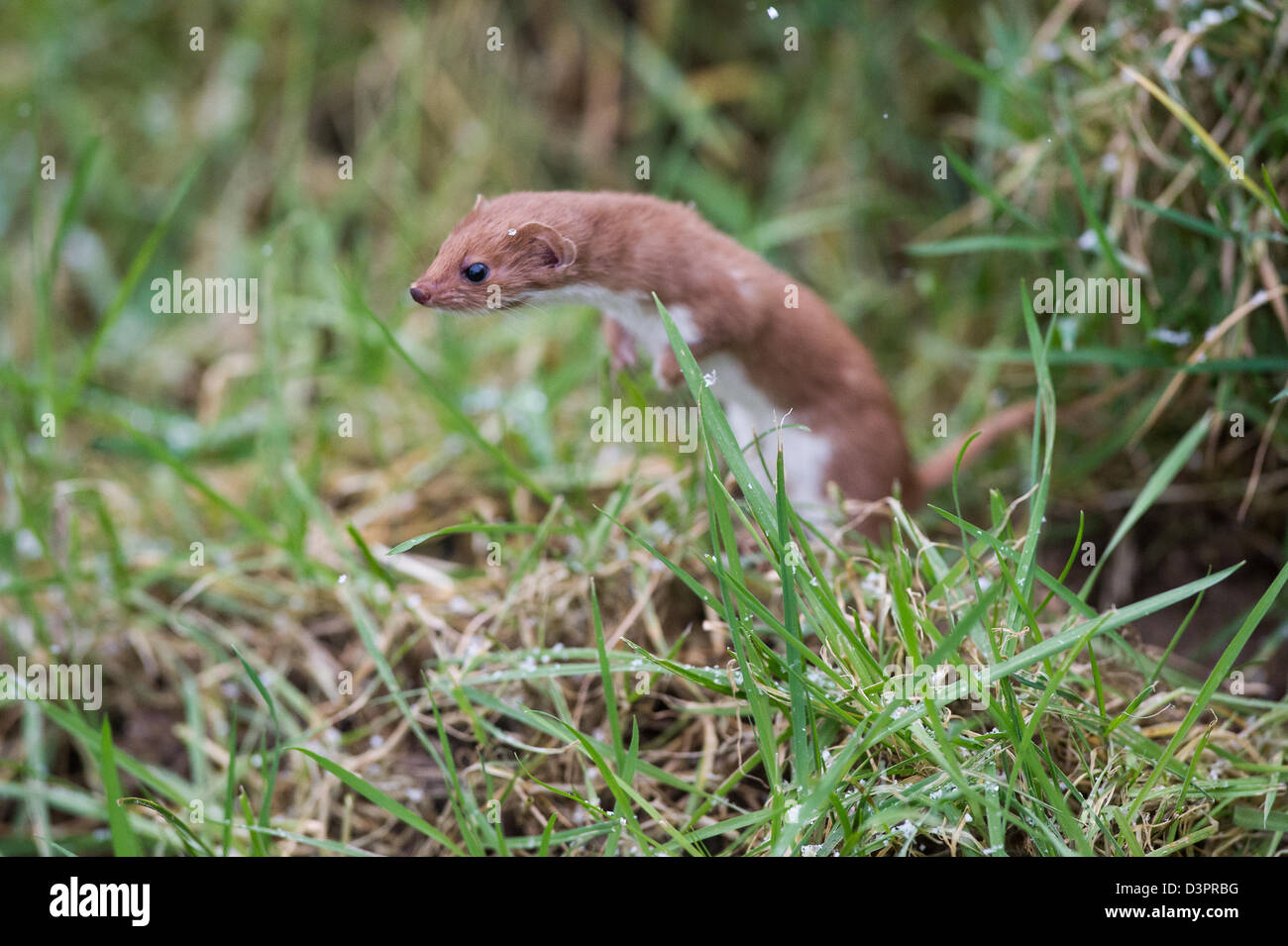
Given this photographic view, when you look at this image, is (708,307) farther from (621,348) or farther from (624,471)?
(624,471)

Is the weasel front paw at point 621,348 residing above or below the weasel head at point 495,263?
below

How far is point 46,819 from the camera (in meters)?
2.60

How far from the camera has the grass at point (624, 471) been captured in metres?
2.04

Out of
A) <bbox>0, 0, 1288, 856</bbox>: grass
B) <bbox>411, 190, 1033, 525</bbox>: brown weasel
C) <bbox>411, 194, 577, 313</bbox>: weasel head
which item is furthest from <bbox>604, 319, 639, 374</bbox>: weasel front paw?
<bbox>411, 194, 577, 313</bbox>: weasel head

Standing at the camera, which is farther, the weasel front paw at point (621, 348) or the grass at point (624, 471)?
the weasel front paw at point (621, 348)

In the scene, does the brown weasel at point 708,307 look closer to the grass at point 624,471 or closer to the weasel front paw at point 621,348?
the weasel front paw at point 621,348

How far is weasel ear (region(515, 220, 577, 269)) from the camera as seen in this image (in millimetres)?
2268

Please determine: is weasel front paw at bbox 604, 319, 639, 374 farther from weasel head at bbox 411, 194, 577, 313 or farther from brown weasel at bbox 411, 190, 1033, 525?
weasel head at bbox 411, 194, 577, 313

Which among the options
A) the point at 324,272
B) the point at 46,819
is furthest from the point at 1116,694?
the point at 324,272

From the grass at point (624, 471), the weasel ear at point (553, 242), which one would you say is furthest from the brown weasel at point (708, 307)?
the grass at point (624, 471)

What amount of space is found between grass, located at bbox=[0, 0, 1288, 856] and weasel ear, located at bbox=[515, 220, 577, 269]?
0.40m

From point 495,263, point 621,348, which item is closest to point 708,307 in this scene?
point 621,348

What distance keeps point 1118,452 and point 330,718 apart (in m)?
2.09
